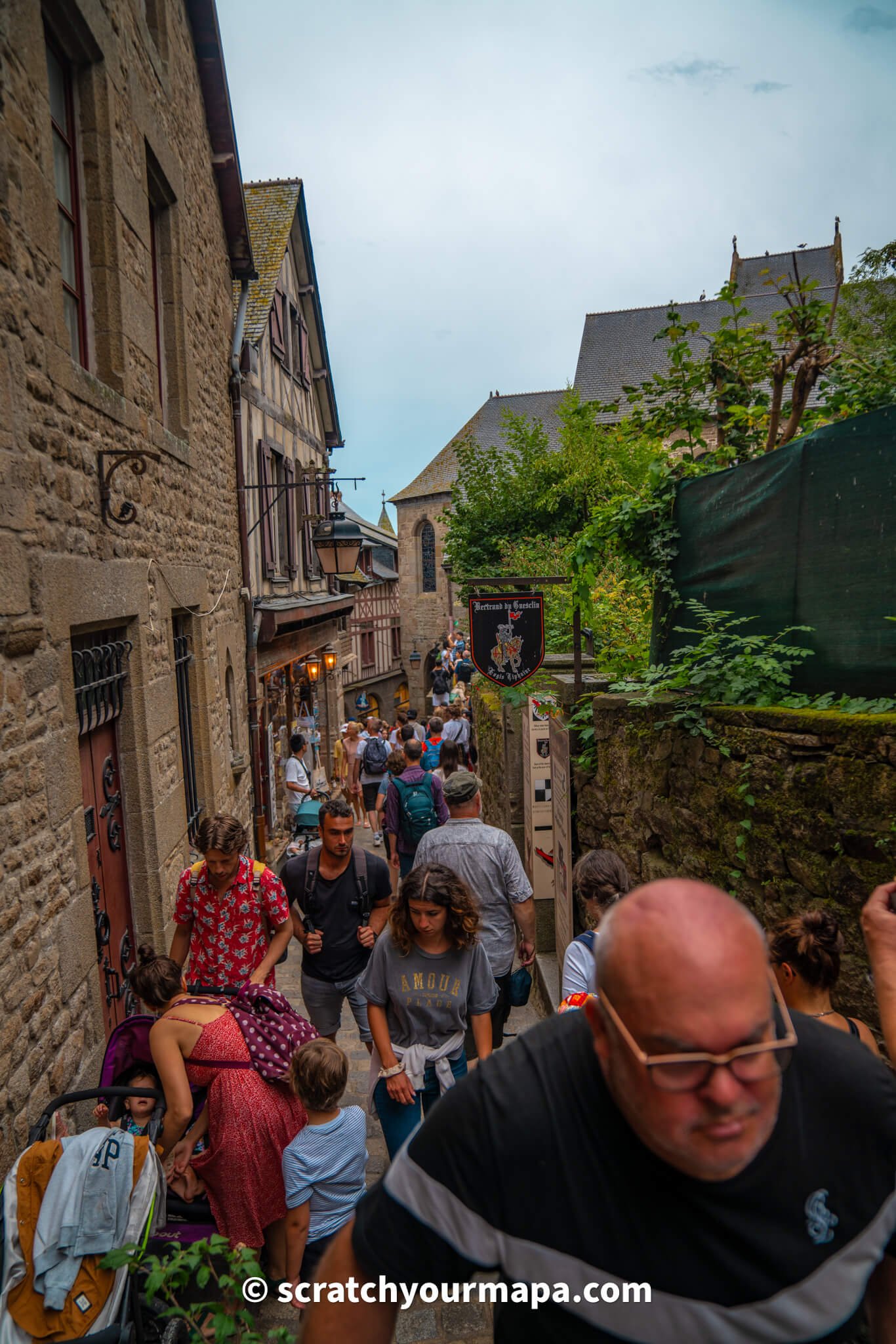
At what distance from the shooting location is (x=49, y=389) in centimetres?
331

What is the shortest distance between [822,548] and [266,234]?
1076 cm

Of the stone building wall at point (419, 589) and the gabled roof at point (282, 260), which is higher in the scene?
the gabled roof at point (282, 260)

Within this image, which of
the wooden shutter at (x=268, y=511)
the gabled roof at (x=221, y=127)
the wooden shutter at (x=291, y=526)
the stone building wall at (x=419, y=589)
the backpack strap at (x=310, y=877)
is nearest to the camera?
the backpack strap at (x=310, y=877)

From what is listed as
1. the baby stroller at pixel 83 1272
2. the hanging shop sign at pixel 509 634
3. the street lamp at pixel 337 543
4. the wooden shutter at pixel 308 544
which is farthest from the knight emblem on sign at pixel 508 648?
the wooden shutter at pixel 308 544

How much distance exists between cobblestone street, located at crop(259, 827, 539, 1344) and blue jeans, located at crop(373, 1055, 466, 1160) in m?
0.14

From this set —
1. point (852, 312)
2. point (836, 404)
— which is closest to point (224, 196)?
point (836, 404)

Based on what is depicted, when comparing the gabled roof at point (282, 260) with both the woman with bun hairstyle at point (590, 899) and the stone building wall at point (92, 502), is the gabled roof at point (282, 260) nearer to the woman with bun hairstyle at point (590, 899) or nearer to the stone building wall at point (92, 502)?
the stone building wall at point (92, 502)

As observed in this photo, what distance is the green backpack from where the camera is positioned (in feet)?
19.1

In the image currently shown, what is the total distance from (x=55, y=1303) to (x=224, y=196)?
325 inches

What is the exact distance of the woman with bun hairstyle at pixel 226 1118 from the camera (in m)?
2.81

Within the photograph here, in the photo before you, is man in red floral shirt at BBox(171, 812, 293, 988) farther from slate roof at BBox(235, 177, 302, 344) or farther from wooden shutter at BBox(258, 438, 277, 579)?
slate roof at BBox(235, 177, 302, 344)

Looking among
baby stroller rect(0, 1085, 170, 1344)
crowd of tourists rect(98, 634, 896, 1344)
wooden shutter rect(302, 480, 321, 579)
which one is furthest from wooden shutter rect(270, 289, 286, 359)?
crowd of tourists rect(98, 634, 896, 1344)

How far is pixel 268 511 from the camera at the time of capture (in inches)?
375

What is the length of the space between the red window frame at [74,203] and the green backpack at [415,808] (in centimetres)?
328
